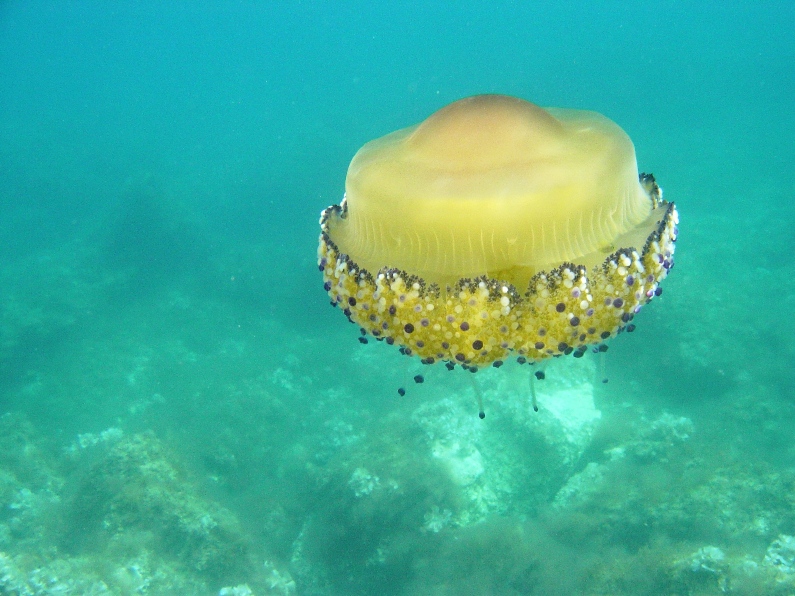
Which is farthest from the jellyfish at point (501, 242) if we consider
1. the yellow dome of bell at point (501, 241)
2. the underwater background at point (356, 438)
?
the underwater background at point (356, 438)

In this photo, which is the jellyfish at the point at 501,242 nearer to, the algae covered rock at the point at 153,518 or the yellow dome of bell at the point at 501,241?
the yellow dome of bell at the point at 501,241

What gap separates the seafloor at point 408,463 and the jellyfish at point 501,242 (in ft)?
23.1

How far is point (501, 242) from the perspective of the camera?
248 cm

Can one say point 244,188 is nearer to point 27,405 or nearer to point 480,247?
point 27,405

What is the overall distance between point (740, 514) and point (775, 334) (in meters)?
6.15

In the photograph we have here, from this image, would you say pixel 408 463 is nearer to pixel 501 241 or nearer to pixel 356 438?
pixel 356 438

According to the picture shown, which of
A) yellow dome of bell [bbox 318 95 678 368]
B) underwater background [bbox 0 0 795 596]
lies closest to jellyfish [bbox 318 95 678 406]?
yellow dome of bell [bbox 318 95 678 368]

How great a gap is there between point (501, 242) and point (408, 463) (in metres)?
8.86

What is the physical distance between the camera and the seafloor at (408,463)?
8.68 m

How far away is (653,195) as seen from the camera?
10.8ft

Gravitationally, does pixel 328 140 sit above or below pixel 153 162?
below

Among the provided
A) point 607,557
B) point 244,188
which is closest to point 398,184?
point 607,557

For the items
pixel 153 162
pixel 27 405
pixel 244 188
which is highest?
pixel 153 162

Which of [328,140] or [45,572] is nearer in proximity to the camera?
[45,572]
